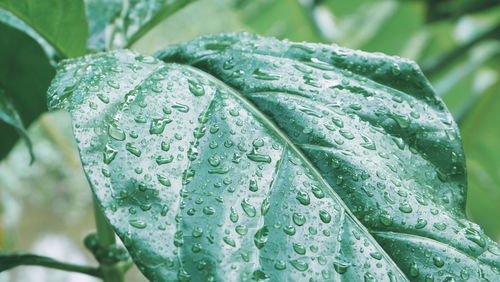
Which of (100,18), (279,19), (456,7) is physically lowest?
(279,19)

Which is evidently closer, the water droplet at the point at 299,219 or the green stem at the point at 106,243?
the water droplet at the point at 299,219

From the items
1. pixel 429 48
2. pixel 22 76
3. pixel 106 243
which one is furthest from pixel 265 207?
pixel 429 48

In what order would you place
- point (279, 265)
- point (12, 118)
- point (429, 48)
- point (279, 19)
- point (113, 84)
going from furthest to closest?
1. point (279, 19)
2. point (429, 48)
3. point (12, 118)
4. point (113, 84)
5. point (279, 265)

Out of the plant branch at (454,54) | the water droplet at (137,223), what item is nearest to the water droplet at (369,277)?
the water droplet at (137,223)

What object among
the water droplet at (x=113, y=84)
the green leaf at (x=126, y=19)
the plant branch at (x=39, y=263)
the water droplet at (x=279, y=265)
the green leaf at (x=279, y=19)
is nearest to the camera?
the water droplet at (x=279, y=265)

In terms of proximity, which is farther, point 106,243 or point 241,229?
point 106,243

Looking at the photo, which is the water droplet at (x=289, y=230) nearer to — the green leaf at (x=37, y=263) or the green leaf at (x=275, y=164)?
the green leaf at (x=275, y=164)

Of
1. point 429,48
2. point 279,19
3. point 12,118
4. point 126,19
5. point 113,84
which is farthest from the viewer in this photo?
point 279,19

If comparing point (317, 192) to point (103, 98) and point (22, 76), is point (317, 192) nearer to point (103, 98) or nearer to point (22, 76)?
point (103, 98)
